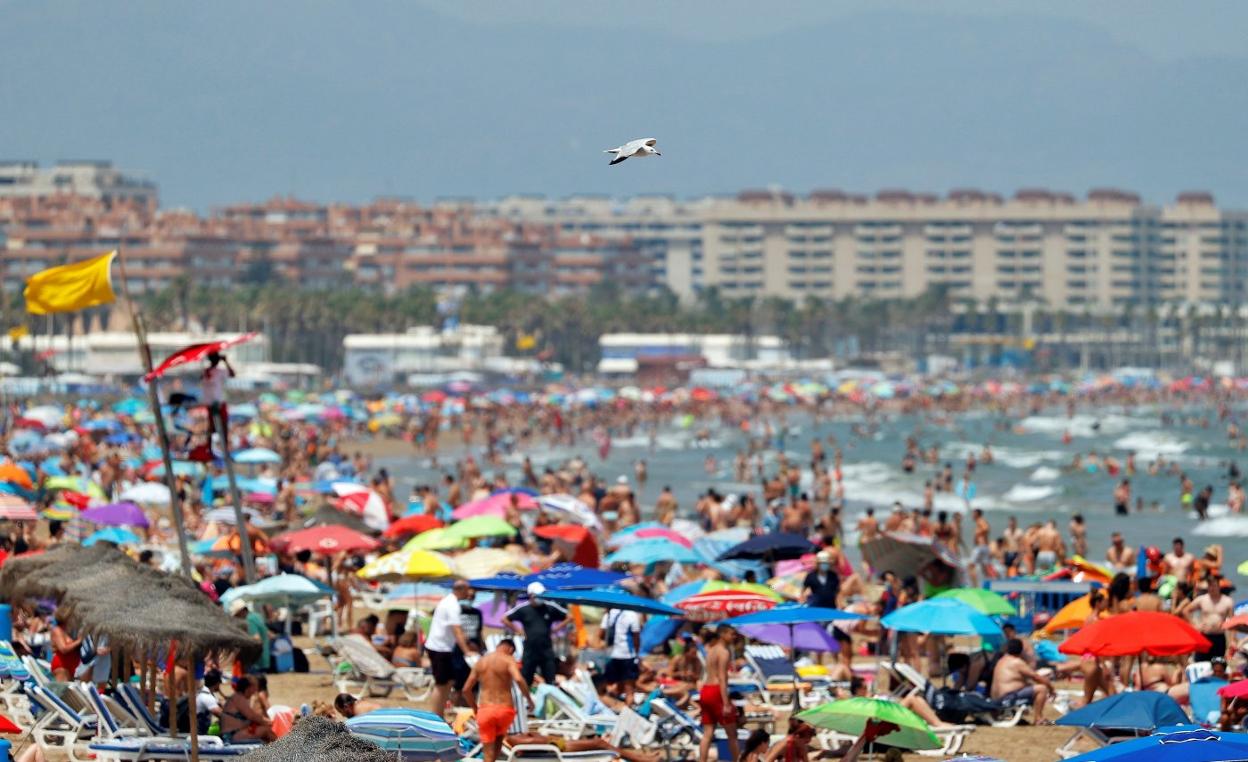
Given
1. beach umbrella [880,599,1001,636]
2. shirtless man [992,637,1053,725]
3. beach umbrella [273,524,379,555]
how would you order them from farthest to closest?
beach umbrella [273,524,379,555]
beach umbrella [880,599,1001,636]
shirtless man [992,637,1053,725]

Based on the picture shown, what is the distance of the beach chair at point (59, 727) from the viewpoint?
11.4 m

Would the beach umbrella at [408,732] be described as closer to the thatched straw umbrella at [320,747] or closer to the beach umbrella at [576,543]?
the thatched straw umbrella at [320,747]

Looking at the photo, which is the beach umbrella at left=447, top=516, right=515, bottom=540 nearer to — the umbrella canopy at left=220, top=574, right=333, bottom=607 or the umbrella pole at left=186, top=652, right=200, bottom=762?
the umbrella canopy at left=220, top=574, right=333, bottom=607

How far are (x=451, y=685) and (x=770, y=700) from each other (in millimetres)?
2178

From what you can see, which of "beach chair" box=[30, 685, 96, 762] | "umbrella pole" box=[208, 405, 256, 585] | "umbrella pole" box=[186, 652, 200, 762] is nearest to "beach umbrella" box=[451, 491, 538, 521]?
"umbrella pole" box=[208, 405, 256, 585]

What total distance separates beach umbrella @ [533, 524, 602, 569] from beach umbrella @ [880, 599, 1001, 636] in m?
4.94

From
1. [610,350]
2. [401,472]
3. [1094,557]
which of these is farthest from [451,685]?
[610,350]

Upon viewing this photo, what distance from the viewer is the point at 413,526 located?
21266mm

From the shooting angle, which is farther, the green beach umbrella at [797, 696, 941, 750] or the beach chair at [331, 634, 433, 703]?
the beach chair at [331, 634, 433, 703]

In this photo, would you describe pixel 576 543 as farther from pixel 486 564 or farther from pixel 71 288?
pixel 71 288

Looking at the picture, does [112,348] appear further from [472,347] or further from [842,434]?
[842,434]

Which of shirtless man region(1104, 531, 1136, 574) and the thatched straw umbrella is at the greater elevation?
the thatched straw umbrella

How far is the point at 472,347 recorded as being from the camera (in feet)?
319

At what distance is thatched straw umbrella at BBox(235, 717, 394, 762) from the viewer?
7316 mm
